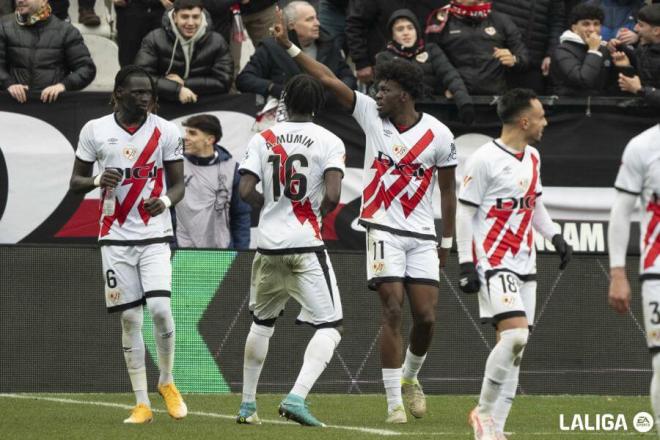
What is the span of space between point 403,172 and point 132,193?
6.79 feet

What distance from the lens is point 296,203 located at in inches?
412

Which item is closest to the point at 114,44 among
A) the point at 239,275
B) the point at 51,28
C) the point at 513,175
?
the point at 51,28

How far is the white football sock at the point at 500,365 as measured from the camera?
30.3 ft

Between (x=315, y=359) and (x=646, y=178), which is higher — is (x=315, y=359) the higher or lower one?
the lower one

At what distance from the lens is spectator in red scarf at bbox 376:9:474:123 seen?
14703mm

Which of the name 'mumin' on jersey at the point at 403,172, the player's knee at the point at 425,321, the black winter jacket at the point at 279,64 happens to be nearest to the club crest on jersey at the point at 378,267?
the name 'mumin' on jersey at the point at 403,172

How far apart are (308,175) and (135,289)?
→ 1582mm

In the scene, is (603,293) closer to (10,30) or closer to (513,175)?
(513,175)

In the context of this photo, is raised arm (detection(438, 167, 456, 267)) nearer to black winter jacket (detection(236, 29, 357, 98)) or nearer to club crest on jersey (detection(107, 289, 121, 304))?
club crest on jersey (detection(107, 289, 121, 304))

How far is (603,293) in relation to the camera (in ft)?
45.9

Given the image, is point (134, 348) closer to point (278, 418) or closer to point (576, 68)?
point (278, 418)

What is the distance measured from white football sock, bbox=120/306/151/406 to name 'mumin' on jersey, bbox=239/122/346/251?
116cm

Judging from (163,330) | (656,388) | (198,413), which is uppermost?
(656,388)

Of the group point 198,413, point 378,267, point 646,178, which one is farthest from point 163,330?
point 646,178
